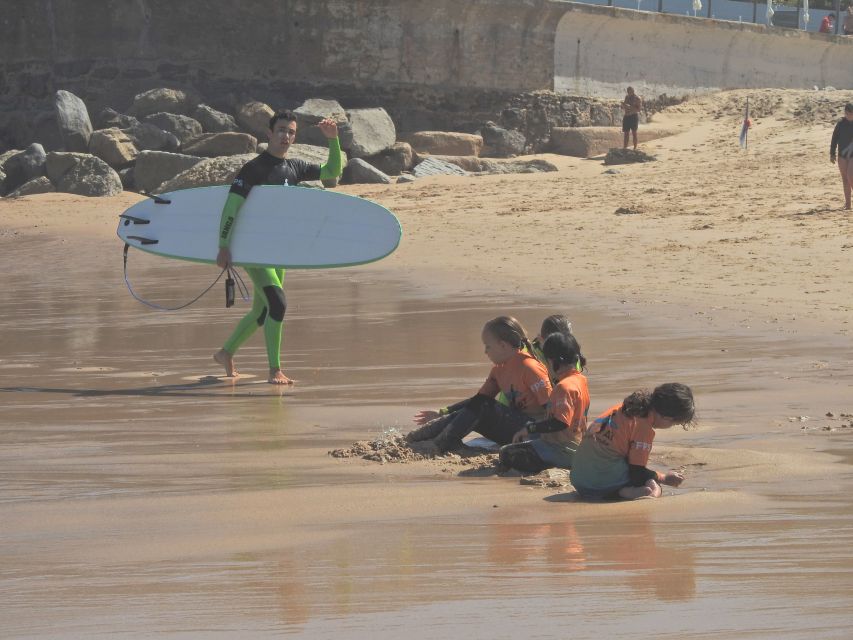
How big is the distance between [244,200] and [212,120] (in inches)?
604

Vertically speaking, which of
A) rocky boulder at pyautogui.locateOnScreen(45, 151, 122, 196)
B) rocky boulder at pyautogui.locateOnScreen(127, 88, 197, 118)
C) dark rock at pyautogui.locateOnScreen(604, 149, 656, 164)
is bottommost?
rocky boulder at pyautogui.locateOnScreen(45, 151, 122, 196)

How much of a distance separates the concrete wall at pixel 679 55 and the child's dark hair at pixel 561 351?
66.9 feet

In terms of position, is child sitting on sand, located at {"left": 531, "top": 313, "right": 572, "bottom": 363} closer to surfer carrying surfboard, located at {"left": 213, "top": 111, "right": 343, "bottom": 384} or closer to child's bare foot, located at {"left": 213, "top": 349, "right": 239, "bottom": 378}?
surfer carrying surfboard, located at {"left": 213, "top": 111, "right": 343, "bottom": 384}

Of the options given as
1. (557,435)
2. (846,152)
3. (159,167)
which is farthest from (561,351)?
(159,167)

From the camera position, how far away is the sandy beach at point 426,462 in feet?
11.4

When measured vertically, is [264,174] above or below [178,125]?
above

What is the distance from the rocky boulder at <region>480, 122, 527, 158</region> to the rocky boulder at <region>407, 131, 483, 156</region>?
18.7 inches

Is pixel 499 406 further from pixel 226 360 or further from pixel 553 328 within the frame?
pixel 226 360

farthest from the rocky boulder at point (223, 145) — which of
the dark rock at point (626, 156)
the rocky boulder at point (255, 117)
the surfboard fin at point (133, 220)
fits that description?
the surfboard fin at point (133, 220)

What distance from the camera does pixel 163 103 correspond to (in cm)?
2345

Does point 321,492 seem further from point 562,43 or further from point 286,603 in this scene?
point 562,43

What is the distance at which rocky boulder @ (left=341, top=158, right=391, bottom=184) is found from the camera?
66.2 feet

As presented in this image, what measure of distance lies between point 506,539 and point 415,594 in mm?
687

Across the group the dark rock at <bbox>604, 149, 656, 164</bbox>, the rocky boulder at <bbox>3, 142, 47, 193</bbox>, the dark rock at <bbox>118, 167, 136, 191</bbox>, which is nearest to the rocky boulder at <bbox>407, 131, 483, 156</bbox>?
the dark rock at <bbox>604, 149, 656, 164</bbox>
